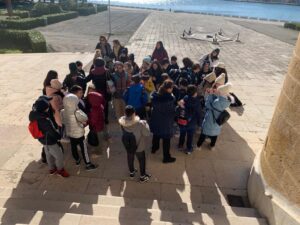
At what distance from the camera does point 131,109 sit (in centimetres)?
467

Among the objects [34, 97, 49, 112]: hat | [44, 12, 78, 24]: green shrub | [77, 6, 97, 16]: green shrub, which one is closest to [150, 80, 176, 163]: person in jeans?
[34, 97, 49, 112]: hat

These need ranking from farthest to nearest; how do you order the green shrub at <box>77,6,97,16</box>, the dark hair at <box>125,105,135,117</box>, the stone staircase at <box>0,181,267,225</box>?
the green shrub at <box>77,6,97,16</box>
the dark hair at <box>125,105,135,117</box>
the stone staircase at <box>0,181,267,225</box>

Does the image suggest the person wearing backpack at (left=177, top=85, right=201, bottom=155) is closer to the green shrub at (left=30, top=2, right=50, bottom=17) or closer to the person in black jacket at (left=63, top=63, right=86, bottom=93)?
the person in black jacket at (left=63, top=63, right=86, bottom=93)

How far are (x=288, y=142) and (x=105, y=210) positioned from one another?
2.94m

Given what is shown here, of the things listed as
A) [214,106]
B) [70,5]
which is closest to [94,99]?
[214,106]

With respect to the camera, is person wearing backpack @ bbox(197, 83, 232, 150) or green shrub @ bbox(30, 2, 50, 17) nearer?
person wearing backpack @ bbox(197, 83, 232, 150)

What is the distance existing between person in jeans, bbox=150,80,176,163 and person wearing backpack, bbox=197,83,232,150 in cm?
90

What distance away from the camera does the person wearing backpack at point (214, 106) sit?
583cm

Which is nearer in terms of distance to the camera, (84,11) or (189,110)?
(189,110)

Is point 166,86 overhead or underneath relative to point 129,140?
overhead

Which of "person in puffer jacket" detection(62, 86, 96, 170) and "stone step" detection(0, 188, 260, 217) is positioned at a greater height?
"person in puffer jacket" detection(62, 86, 96, 170)

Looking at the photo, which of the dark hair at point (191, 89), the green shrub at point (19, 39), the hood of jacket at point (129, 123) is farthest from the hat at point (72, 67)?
the green shrub at point (19, 39)

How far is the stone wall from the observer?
12.5ft

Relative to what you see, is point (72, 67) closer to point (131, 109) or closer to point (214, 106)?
point (131, 109)
